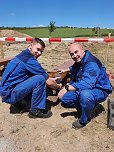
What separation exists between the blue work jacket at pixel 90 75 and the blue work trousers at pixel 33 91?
68 cm

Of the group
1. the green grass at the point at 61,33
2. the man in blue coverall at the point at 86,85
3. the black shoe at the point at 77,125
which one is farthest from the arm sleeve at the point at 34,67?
the green grass at the point at 61,33

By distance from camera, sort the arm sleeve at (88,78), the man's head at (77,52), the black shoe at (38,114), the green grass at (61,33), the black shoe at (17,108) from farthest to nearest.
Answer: the green grass at (61,33) → the black shoe at (17,108) → the black shoe at (38,114) → the man's head at (77,52) → the arm sleeve at (88,78)

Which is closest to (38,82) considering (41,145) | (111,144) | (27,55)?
(27,55)

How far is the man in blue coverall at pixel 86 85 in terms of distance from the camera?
4.43 meters

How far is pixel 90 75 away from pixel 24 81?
1239mm

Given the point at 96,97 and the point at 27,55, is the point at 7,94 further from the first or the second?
the point at 96,97

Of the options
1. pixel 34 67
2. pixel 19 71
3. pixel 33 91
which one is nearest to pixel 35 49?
pixel 34 67

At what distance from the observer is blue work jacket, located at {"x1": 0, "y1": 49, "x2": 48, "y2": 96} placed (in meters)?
4.82

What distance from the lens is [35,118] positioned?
16.6ft

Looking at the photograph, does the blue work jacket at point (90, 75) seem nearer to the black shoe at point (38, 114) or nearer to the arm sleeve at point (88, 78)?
the arm sleeve at point (88, 78)

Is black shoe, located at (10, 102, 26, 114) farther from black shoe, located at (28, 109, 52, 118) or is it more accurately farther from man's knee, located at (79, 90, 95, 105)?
man's knee, located at (79, 90, 95, 105)

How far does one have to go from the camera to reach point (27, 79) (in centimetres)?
495

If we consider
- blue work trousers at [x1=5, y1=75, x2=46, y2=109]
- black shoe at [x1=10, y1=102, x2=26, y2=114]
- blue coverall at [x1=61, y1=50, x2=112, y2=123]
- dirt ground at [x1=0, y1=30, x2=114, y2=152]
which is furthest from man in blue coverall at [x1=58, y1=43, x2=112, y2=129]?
black shoe at [x1=10, y1=102, x2=26, y2=114]

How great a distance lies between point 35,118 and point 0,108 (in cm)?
94
